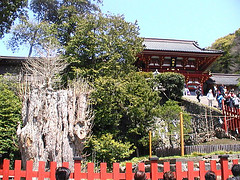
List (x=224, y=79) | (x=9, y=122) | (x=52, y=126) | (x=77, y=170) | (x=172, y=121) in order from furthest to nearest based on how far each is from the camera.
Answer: (x=224, y=79) → (x=172, y=121) → (x=9, y=122) → (x=52, y=126) → (x=77, y=170)

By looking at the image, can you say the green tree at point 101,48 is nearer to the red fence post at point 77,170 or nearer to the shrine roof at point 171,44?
the red fence post at point 77,170

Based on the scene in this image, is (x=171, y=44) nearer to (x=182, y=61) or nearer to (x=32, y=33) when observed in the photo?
(x=182, y=61)

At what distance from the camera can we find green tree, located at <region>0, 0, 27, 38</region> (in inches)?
655

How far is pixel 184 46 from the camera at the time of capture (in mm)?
28281

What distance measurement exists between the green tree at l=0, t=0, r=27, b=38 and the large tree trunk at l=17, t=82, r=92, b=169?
9.91 m

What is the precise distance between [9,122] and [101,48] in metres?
6.48

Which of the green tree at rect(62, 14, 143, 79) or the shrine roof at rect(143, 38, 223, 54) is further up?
the shrine roof at rect(143, 38, 223, 54)

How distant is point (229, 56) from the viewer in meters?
36.6

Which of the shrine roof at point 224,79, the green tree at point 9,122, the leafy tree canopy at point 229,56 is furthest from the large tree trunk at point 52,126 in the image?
the leafy tree canopy at point 229,56

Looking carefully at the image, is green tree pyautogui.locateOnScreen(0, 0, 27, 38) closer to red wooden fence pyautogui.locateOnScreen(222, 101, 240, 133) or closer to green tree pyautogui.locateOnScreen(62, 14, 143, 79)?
green tree pyautogui.locateOnScreen(62, 14, 143, 79)

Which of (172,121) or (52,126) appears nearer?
(52,126)

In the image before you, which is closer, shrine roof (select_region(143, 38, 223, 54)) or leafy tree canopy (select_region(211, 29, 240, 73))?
shrine roof (select_region(143, 38, 223, 54))

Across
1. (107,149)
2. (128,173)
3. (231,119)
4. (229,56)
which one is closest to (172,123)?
(231,119)

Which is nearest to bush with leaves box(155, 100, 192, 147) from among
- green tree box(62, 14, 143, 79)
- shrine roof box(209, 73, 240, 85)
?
green tree box(62, 14, 143, 79)
